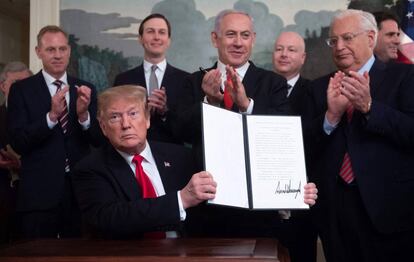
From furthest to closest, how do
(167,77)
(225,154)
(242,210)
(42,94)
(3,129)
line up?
(3,129) < (167,77) < (42,94) < (242,210) < (225,154)

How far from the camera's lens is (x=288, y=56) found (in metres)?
5.05

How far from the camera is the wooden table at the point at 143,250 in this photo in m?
2.24

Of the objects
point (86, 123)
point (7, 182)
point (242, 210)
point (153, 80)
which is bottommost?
point (242, 210)

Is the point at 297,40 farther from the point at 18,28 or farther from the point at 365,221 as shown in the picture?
the point at 18,28

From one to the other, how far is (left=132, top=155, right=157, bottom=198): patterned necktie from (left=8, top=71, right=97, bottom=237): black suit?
4.52 feet

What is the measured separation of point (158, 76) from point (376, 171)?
184 centimetres

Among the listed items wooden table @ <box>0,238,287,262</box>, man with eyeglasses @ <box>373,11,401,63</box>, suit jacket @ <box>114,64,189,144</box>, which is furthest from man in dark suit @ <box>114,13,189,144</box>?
wooden table @ <box>0,238,287,262</box>

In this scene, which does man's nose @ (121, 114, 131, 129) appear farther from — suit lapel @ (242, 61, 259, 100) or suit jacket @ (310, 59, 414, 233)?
suit jacket @ (310, 59, 414, 233)

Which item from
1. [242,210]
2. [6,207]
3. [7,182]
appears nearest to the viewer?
[242,210]

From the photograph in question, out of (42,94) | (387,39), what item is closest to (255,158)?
(42,94)

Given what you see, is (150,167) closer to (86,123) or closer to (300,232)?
(86,123)

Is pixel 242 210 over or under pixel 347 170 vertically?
under

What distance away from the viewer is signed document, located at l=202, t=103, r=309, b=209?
292 cm

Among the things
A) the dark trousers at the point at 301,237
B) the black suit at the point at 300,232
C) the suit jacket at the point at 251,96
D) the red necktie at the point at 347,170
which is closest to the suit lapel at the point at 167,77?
the suit jacket at the point at 251,96
